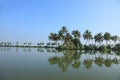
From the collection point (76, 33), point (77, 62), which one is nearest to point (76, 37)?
point (76, 33)

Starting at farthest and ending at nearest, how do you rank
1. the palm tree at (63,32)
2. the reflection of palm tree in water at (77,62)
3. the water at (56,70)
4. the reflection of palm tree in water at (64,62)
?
1. the palm tree at (63,32)
2. the reflection of palm tree in water at (77,62)
3. the reflection of palm tree in water at (64,62)
4. the water at (56,70)

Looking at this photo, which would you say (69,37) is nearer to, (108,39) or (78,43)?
(78,43)

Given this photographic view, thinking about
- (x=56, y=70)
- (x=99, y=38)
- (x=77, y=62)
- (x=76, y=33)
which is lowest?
(x=77, y=62)

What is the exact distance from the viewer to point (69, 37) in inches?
3034

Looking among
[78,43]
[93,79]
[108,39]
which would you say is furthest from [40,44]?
[93,79]

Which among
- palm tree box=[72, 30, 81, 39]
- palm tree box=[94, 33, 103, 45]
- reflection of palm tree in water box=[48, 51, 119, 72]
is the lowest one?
reflection of palm tree in water box=[48, 51, 119, 72]

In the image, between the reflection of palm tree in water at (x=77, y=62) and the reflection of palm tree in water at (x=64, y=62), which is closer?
the reflection of palm tree in water at (x=64, y=62)

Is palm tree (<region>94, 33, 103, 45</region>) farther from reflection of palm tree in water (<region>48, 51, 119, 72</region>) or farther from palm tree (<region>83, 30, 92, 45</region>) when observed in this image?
reflection of palm tree in water (<region>48, 51, 119, 72</region>)

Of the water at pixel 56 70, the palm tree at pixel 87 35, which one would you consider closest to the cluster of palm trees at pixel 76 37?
the palm tree at pixel 87 35

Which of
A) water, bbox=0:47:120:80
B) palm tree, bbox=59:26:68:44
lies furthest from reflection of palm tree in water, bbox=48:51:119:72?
palm tree, bbox=59:26:68:44

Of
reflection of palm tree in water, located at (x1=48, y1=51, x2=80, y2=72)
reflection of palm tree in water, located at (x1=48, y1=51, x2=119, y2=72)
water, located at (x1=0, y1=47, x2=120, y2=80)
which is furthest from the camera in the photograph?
reflection of palm tree in water, located at (x1=48, y1=51, x2=119, y2=72)

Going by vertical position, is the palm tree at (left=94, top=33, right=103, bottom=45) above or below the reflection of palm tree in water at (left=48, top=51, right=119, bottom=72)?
above

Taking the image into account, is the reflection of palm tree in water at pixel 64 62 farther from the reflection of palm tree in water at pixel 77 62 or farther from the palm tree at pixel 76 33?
the palm tree at pixel 76 33

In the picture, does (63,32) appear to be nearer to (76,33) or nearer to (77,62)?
(76,33)
